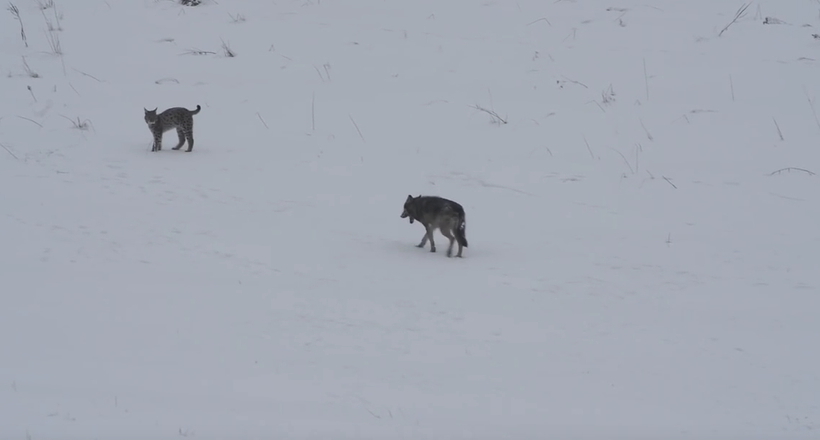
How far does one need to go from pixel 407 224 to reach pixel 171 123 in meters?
4.33

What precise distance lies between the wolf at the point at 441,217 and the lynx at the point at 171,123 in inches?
176

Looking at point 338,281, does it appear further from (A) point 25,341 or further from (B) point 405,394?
(A) point 25,341

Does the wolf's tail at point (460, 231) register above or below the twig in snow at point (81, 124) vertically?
below

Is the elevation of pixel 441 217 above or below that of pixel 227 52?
below

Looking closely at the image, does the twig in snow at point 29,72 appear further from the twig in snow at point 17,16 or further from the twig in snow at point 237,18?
the twig in snow at point 237,18

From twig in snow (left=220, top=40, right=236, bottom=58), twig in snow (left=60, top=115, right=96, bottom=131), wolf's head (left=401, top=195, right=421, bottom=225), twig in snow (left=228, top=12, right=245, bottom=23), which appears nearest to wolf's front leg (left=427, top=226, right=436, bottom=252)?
wolf's head (left=401, top=195, right=421, bottom=225)

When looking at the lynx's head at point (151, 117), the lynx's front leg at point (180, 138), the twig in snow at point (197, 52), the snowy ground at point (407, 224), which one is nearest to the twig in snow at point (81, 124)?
the snowy ground at point (407, 224)

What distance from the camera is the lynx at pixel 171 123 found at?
13.3m

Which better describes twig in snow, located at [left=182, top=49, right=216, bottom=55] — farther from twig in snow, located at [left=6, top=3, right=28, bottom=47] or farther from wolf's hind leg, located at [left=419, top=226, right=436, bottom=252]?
wolf's hind leg, located at [left=419, top=226, right=436, bottom=252]

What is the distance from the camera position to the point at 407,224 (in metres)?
11.8

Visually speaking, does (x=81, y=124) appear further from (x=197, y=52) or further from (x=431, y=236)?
(x=431, y=236)

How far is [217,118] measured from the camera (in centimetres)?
1513

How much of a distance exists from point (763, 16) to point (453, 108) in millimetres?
7695

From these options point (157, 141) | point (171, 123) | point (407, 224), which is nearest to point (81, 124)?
point (157, 141)
